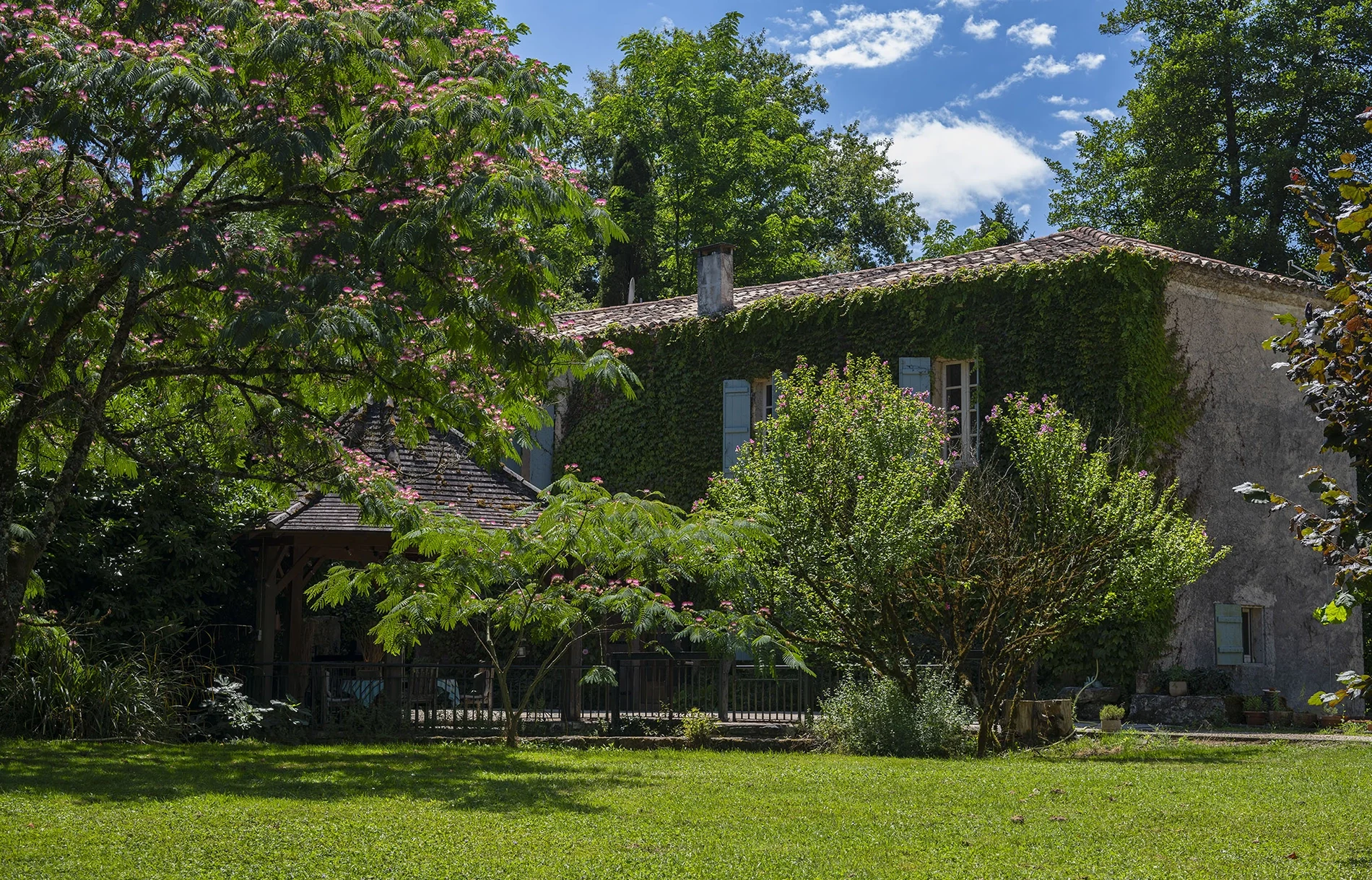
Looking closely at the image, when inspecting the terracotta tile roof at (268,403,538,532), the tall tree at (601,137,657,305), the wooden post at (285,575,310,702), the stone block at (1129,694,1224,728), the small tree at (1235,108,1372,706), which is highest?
the tall tree at (601,137,657,305)

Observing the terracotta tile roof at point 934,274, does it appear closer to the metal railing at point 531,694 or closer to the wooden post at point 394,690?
the metal railing at point 531,694

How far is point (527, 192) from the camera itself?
1016cm

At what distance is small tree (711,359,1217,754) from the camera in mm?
14906

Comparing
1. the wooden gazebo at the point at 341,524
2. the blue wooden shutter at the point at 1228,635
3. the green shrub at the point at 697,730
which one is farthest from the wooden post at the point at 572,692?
the blue wooden shutter at the point at 1228,635

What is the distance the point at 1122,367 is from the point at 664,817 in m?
13.5

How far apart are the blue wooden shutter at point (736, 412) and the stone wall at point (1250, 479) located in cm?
694

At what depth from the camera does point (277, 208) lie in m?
11.8

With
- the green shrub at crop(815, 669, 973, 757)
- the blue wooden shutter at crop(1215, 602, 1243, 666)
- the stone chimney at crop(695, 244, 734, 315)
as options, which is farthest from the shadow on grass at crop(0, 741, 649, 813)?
the stone chimney at crop(695, 244, 734, 315)

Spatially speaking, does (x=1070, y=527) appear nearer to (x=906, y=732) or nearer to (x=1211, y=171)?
(x=906, y=732)

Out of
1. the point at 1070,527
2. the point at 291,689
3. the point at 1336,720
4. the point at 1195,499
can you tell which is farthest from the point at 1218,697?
the point at 291,689

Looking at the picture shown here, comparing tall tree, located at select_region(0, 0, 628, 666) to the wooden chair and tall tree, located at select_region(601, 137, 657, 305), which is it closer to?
the wooden chair

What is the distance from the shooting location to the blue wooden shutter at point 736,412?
23.5 meters

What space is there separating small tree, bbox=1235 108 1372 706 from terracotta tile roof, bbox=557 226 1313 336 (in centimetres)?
1569

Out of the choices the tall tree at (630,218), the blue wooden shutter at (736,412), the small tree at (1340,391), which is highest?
the tall tree at (630,218)
